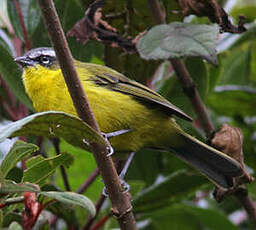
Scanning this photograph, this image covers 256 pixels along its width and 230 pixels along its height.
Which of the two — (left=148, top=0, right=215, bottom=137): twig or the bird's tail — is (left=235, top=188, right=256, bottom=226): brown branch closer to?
the bird's tail

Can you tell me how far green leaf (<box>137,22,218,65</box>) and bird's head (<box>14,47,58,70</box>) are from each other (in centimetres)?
68

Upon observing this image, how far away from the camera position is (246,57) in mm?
3674

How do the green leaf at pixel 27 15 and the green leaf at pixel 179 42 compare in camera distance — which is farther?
the green leaf at pixel 27 15

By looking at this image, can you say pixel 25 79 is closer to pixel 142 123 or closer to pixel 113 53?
pixel 113 53

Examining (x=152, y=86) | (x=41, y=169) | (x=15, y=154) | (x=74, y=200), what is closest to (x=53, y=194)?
(x=74, y=200)

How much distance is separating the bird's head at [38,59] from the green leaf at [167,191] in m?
0.89

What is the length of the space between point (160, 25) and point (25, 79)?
877 mm

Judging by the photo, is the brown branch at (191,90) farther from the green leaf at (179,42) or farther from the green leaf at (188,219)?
the green leaf at (188,219)

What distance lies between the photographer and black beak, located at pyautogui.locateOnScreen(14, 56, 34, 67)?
2.91 meters

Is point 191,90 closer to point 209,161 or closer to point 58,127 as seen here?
point 209,161

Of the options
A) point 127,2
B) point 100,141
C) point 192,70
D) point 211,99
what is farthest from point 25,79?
point 100,141

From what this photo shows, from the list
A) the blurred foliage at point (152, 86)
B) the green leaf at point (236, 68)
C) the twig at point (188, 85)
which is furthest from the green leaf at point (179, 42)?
the green leaf at point (236, 68)

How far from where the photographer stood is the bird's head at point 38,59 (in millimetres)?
2912

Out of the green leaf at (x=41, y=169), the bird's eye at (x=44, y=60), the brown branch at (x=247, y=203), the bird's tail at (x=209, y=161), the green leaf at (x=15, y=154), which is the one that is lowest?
the brown branch at (x=247, y=203)
